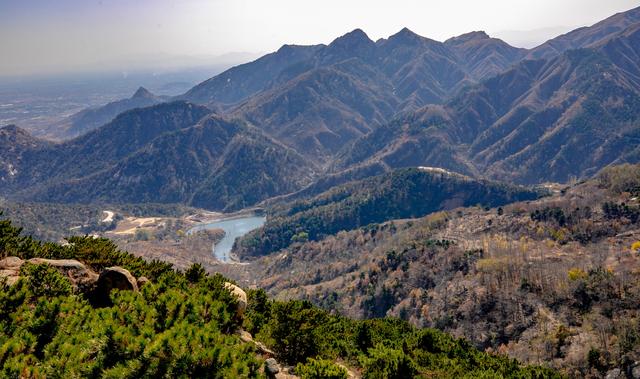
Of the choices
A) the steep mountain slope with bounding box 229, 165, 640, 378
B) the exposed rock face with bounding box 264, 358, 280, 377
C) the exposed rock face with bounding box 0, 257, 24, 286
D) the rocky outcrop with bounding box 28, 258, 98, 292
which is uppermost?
the exposed rock face with bounding box 0, 257, 24, 286

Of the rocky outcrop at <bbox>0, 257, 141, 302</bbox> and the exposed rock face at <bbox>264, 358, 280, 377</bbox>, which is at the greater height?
the rocky outcrop at <bbox>0, 257, 141, 302</bbox>

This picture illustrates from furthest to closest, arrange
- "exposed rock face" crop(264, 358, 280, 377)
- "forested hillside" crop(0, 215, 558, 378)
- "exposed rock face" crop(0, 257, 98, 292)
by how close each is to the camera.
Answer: "exposed rock face" crop(0, 257, 98, 292) → "exposed rock face" crop(264, 358, 280, 377) → "forested hillside" crop(0, 215, 558, 378)

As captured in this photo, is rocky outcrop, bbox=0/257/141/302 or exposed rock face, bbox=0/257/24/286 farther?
rocky outcrop, bbox=0/257/141/302

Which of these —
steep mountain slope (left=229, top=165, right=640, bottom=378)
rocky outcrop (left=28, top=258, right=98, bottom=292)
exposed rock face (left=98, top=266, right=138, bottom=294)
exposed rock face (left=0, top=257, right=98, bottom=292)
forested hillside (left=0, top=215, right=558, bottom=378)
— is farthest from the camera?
steep mountain slope (left=229, top=165, right=640, bottom=378)

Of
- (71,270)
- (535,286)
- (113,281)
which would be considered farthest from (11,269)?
(535,286)

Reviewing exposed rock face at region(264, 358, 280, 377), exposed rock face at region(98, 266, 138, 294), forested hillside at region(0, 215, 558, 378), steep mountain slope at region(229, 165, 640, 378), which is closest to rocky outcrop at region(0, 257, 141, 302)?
exposed rock face at region(98, 266, 138, 294)

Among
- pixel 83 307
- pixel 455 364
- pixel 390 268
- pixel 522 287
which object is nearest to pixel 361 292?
pixel 390 268

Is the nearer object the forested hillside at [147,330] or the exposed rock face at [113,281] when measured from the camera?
the forested hillside at [147,330]

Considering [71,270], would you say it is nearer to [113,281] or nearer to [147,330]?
[113,281]

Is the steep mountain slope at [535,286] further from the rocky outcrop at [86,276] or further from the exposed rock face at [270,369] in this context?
the rocky outcrop at [86,276]

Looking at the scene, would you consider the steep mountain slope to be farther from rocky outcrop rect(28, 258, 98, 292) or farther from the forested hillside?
rocky outcrop rect(28, 258, 98, 292)

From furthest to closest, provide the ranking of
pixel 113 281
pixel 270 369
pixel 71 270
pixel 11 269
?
pixel 71 270 < pixel 11 269 < pixel 113 281 < pixel 270 369

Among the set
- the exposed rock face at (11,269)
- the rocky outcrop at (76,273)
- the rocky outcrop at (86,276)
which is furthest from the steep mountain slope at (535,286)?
the exposed rock face at (11,269)
